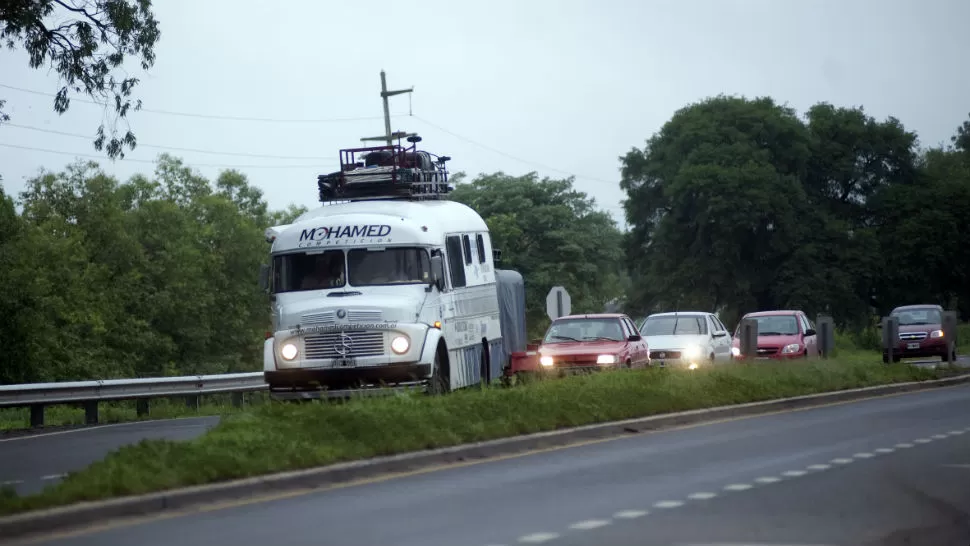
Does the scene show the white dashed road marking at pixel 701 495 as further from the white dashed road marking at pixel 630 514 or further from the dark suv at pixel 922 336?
the dark suv at pixel 922 336

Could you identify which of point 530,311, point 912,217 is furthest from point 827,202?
point 530,311

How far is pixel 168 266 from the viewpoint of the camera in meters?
87.9

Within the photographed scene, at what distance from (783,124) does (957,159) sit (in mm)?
60684

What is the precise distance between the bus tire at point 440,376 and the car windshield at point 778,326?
1503 centimetres

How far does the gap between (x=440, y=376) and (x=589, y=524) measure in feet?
42.3

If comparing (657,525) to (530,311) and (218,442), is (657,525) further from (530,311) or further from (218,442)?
(530,311)

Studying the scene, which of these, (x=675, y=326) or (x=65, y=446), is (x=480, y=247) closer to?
(x=675, y=326)

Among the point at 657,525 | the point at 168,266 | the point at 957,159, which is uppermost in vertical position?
the point at 957,159

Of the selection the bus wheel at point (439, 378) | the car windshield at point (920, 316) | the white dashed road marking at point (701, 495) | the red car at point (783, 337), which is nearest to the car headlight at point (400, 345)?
the bus wheel at point (439, 378)

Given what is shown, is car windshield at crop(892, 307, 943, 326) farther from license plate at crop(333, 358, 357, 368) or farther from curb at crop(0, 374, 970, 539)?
license plate at crop(333, 358, 357, 368)

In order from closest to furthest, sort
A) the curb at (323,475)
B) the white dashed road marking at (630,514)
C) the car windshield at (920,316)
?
the curb at (323,475)
the white dashed road marking at (630,514)
the car windshield at (920,316)

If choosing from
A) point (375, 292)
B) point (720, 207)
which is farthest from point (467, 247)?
point (720, 207)

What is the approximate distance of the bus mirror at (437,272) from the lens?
23.3 metres

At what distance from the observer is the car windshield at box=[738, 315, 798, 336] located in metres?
36.5
